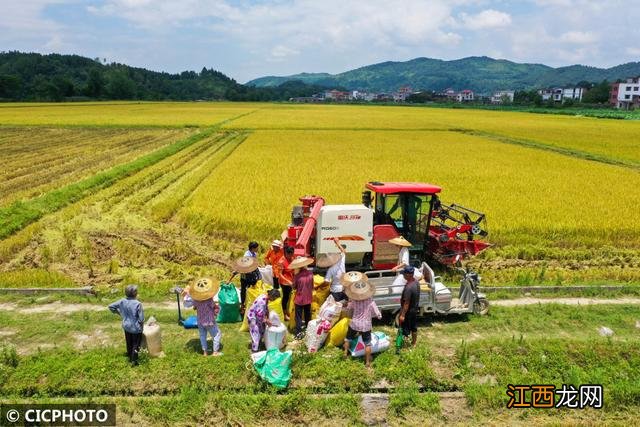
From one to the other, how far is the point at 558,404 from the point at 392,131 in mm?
44750

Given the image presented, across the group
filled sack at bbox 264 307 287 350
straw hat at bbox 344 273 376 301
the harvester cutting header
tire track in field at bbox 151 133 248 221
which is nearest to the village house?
tire track in field at bbox 151 133 248 221

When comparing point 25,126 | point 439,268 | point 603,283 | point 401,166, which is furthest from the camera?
point 25,126

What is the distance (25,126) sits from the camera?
160ft

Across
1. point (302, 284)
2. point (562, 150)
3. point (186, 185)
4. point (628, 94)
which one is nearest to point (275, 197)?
point (186, 185)

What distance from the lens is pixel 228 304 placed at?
28.5ft

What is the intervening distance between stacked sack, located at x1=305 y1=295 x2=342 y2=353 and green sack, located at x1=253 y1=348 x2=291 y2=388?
75cm

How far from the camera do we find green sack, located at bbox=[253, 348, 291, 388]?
6.60 metres

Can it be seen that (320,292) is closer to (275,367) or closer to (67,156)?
(275,367)

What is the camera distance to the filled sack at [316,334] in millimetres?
7527

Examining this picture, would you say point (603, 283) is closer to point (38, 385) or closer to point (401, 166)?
point (38, 385)

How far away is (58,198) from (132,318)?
13.7 meters

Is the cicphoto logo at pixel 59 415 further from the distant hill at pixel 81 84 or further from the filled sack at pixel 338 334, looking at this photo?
the distant hill at pixel 81 84

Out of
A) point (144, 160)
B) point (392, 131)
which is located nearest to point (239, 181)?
point (144, 160)

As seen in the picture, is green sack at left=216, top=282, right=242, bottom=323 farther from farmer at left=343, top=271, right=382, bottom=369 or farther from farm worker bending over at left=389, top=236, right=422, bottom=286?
farm worker bending over at left=389, top=236, right=422, bottom=286
